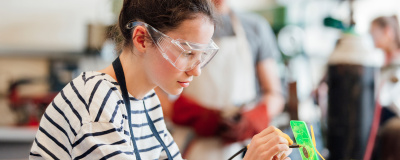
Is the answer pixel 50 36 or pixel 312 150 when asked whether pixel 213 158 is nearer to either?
pixel 312 150

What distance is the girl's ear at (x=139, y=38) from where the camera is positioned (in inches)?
35.4

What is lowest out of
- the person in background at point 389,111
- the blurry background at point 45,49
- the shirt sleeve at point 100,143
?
the person in background at point 389,111

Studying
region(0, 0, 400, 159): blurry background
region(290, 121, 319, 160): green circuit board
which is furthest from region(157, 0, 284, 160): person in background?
region(0, 0, 400, 159): blurry background

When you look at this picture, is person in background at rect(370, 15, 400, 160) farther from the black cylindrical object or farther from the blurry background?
the blurry background

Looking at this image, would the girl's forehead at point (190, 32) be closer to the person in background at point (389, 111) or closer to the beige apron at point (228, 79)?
the beige apron at point (228, 79)

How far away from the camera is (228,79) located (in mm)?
1834

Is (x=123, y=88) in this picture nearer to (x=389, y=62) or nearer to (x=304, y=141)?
(x=304, y=141)

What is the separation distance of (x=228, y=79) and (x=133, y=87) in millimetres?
910

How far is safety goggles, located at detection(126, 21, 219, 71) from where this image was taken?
2.91ft

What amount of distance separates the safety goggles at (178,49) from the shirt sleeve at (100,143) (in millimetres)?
168

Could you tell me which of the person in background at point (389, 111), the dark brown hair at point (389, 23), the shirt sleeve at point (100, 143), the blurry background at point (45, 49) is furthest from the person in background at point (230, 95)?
the dark brown hair at point (389, 23)

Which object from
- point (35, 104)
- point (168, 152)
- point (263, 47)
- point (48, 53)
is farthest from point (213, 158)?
point (48, 53)

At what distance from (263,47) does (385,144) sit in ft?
1.88

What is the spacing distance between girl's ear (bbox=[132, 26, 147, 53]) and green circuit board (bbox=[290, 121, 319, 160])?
12.7 inches
